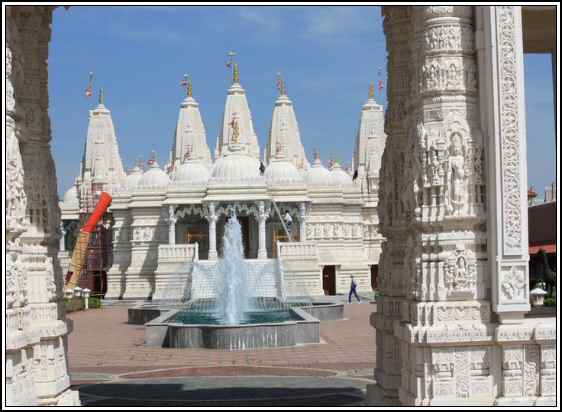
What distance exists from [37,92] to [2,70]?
2.15m

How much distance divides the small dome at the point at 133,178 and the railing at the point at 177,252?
28.7 ft

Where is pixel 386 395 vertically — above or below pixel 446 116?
below

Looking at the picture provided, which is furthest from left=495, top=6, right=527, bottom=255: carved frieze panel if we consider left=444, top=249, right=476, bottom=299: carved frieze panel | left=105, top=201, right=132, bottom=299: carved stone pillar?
left=105, top=201, right=132, bottom=299: carved stone pillar

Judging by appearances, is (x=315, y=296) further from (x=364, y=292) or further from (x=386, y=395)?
(x=386, y=395)

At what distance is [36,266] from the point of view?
1109cm

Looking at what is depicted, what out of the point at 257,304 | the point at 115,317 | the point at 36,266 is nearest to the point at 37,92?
the point at 36,266

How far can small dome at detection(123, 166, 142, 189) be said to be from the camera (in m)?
56.6

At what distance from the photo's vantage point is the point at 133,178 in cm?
5762

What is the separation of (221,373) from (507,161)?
821 cm

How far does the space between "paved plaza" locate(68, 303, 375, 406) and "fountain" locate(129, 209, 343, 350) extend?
374 millimetres

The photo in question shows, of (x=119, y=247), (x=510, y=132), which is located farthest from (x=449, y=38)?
(x=119, y=247)

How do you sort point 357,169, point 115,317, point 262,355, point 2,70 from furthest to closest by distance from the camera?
point 357,169 < point 115,317 < point 262,355 < point 2,70

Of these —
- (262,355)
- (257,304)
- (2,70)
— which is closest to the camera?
(2,70)

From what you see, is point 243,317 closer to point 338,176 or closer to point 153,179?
point 153,179
